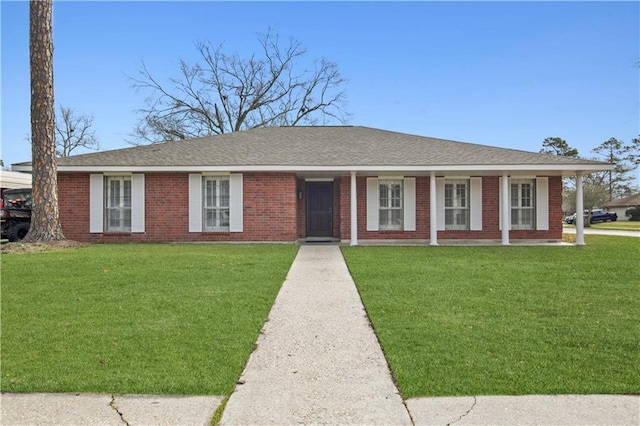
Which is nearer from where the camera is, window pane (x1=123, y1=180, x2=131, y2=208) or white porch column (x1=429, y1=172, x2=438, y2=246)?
white porch column (x1=429, y1=172, x2=438, y2=246)

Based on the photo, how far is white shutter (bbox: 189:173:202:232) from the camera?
583 inches

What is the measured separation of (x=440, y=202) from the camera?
51.2ft

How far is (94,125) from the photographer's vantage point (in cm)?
4622

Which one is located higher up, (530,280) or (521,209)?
(521,209)

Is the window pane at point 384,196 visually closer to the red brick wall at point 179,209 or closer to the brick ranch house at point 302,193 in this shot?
the brick ranch house at point 302,193

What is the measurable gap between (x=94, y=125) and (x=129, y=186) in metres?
36.4

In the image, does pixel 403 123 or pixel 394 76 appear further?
pixel 403 123

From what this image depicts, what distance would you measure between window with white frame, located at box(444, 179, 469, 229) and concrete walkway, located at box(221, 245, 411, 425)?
1010 cm

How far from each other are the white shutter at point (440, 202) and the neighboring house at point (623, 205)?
46802mm

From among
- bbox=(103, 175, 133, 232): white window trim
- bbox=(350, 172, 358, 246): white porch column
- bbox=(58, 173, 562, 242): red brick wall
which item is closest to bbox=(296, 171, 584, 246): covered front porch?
bbox=(350, 172, 358, 246): white porch column

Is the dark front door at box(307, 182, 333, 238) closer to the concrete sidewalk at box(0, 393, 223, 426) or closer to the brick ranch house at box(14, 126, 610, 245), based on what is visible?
the brick ranch house at box(14, 126, 610, 245)

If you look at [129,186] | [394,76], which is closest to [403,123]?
[394,76]

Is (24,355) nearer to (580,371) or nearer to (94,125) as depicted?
(580,371)

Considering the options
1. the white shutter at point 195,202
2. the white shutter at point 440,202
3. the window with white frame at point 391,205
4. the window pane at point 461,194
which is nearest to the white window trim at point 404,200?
the window with white frame at point 391,205
